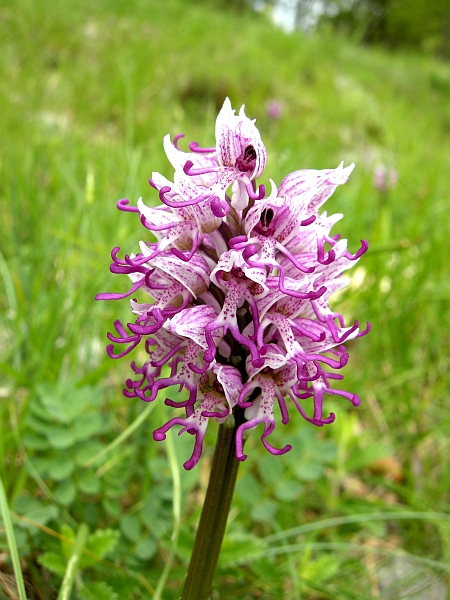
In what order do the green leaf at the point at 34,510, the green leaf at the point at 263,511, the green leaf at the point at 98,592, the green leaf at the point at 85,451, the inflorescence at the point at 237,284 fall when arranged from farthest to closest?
the green leaf at the point at 263,511, the green leaf at the point at 85,451, the green leaf at the point at 34,510, the green leaf at the point at 98,592, the inflorescence at the point at 237,284

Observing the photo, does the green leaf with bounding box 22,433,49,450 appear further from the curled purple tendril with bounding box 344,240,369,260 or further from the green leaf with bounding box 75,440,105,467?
Result: the curled purple tendril with bounding box 344,240,369,260

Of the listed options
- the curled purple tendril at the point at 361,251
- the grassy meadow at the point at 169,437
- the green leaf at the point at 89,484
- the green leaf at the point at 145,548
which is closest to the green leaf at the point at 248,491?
the grassy meadow at the point at 169,437

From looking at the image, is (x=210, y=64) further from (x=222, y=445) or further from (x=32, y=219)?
(x=222, y=445)

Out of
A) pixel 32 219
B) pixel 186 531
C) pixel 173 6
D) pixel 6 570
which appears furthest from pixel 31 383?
pixel 173 6

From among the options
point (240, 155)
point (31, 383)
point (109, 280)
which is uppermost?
point (240, 155)

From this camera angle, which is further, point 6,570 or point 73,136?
point 73,136

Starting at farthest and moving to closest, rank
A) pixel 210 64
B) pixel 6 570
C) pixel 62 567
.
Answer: pixel 210 64, pixel 6 570, pixel 62 567

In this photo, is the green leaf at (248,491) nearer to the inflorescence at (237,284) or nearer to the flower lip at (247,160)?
the inflorescence at (237,284)
